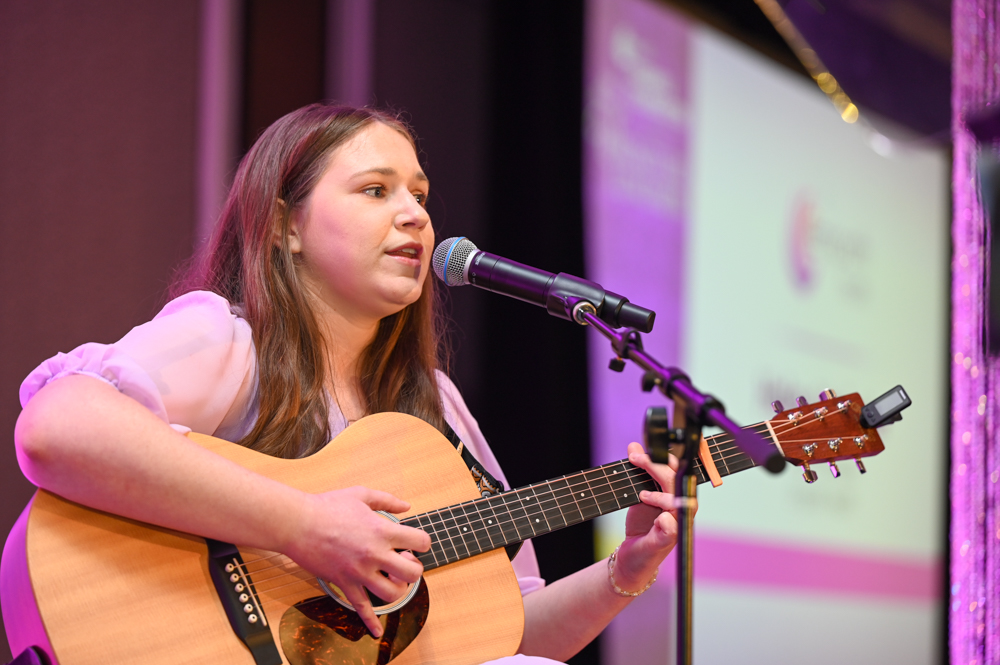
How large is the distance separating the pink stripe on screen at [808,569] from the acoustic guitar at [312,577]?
1790 millimetres

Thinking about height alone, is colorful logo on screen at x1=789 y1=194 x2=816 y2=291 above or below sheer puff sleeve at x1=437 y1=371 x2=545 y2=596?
above

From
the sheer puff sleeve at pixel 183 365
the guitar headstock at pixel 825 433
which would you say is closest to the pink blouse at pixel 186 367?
the sheer puff sleeve at pixel 183 365

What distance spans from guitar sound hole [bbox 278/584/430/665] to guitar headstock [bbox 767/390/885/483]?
849 mm

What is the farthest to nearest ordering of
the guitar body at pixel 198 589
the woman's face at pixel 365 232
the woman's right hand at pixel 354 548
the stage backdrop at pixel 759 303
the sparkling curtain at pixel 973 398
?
1. the stage backdrop at pixel 759 303
2. the sparkling curtain at pixel 973 398
3. the woman's face at pixel 365 232
4. the woman's right hand at pixel 354 548
5. the guitar body at pixel 198 589

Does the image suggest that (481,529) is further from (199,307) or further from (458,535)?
(199,307)

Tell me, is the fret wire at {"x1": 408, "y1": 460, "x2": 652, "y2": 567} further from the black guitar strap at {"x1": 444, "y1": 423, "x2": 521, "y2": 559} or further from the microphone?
the microphone

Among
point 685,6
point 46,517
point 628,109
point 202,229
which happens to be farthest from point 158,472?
point 685,6

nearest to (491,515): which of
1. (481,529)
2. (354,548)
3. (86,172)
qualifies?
(481,529)

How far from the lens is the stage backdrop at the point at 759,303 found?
3312 mm

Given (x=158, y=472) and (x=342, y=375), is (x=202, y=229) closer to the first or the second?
(x=342, y=375)

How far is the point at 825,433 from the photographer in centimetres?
172

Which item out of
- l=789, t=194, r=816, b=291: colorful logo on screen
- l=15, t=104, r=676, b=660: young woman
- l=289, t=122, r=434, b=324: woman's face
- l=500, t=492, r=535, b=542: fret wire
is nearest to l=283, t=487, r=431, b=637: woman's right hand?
l=15, t=104, r=676, b=660: young woman

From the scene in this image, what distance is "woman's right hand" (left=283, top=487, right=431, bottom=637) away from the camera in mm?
1370

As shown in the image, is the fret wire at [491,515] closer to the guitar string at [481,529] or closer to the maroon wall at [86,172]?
the guitar string at [481,529]
